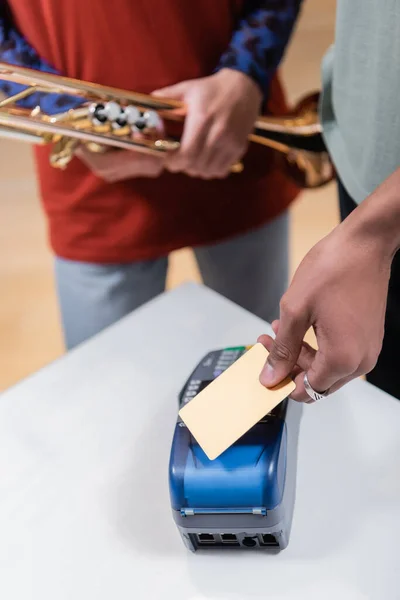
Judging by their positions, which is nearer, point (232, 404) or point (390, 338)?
point (232, 404)

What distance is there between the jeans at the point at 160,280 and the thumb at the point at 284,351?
0.36m

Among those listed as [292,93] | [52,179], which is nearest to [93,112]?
[52,179]

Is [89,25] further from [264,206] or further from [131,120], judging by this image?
[264,206]

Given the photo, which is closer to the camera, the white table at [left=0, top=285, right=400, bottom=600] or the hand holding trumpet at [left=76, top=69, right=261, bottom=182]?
the white table at [left=0, top=285, right=400, bottom=600]

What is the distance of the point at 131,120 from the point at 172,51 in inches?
3.9

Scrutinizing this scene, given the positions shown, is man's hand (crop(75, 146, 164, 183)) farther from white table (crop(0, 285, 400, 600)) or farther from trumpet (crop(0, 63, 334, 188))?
white table (crop(0, 285, 400, 600))

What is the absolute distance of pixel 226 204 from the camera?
0.77m

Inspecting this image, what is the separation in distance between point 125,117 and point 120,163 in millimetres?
67

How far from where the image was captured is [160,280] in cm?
81

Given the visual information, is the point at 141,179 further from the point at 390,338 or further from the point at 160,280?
the point at 390,338

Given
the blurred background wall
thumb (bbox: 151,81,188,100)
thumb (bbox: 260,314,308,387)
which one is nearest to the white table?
thumb (bbox: 260,314,308,387)

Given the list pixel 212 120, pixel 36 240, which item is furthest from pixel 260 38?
pixel 36 240

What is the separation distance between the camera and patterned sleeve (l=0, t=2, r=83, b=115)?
0.66 m

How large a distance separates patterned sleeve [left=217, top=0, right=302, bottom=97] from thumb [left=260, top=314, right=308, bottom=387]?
383 millimetres
